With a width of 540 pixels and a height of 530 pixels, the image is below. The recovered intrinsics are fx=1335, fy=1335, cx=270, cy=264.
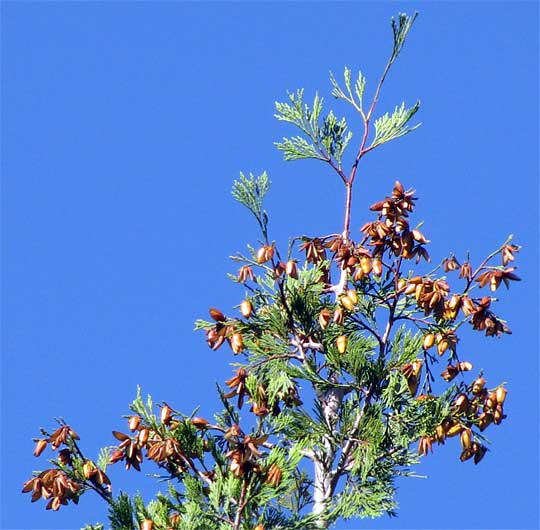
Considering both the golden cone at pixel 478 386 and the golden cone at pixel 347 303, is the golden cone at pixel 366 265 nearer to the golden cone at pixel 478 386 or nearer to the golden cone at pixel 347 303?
the golden cone at pixel 347 303

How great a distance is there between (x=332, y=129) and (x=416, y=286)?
1467 millimetres

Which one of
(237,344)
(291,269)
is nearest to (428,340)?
(291,269)

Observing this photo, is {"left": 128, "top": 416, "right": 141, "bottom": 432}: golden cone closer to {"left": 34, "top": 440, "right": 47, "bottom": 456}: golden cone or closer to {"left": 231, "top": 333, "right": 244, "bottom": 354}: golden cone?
{"left": 34, "top": 440, "right": 47, "bottom": 456}: golden cone

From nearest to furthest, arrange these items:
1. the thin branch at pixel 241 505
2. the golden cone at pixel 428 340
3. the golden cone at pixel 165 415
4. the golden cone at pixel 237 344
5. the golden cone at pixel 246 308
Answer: the thin branch at pixel 241 505 → the golden cone at pixel 165 415 → the golden cone at pixel 428 340 → the golden cone at pixel 237 344 → the golden cone at pixel 246 308

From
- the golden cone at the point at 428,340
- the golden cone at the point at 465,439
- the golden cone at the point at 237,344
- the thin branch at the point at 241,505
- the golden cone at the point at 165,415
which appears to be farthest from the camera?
the golden cone at the point at 237,344

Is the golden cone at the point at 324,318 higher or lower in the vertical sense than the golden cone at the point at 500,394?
higher

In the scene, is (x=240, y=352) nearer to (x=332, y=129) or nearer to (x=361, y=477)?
(x=361, y=477)

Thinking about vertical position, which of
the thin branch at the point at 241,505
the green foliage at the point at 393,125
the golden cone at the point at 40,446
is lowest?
the thin branch at the point at 241,505

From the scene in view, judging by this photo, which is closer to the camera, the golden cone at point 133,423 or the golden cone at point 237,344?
the golden cone at point 133,423

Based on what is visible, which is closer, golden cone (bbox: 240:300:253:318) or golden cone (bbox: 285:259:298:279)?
golden cone (bbox: 285:259:298:279)

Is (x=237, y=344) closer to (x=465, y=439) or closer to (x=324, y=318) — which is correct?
(x=324, y=318)

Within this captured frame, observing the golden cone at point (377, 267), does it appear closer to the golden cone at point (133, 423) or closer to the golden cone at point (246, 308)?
the golden cone at point (246, 308)

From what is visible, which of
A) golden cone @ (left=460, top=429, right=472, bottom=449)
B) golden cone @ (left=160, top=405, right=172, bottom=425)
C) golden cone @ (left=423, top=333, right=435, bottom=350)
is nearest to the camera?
golden cone @ (left=160, top=405, right=172, bottom=425)

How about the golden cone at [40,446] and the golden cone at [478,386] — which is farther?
the golden cone at [478,386]
